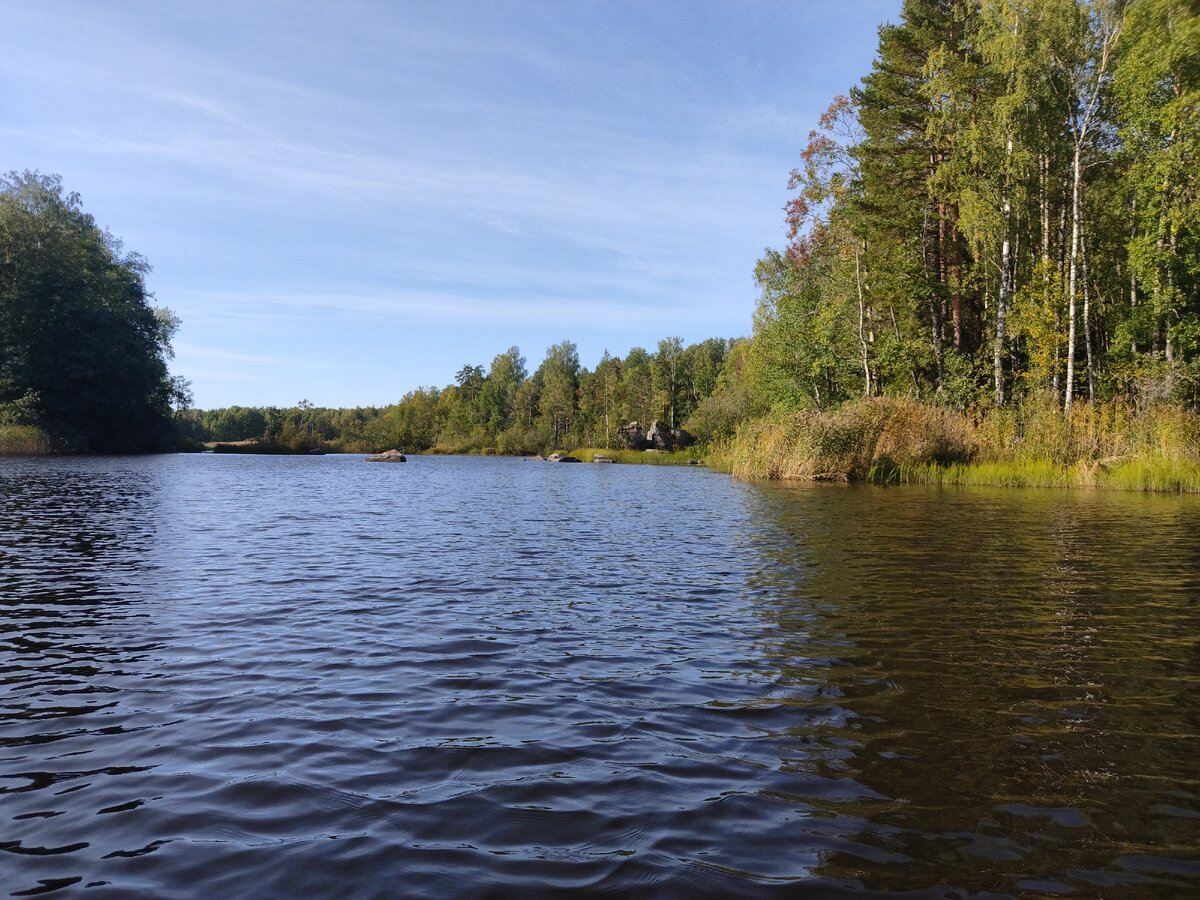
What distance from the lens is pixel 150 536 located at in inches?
607

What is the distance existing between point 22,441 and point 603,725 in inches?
2614

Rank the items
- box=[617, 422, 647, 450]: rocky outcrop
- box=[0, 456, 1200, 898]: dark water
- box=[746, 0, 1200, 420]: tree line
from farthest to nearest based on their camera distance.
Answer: box=[617, 422, 647, 450]: rocky outcrop
box=[746, 0, 1200, 420]: tree line
box=[0, 456, 1200, 898]: dark water

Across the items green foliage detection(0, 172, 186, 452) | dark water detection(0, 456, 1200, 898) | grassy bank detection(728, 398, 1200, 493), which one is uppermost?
green foliage detection(0, 172, 186, 452)

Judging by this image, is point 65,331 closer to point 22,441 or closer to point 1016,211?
point 22,441

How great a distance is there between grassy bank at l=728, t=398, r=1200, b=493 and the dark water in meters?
16.6

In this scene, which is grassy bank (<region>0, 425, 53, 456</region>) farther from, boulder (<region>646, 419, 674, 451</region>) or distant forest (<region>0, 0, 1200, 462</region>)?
boulder (<region>646, 419, 674, 451</region>)

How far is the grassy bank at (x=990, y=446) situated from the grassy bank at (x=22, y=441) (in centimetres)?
5462

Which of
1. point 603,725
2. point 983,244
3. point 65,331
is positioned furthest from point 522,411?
point 603,725

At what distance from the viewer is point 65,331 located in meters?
61.4

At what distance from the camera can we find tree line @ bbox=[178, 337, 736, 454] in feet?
343

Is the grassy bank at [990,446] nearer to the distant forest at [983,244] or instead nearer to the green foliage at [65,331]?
the distant forest at [983,244]

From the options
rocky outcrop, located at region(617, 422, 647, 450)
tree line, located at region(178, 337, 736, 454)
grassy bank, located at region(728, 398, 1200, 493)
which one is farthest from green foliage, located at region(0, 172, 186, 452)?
grassy bank, located at region(728, 398, 1200, 493)

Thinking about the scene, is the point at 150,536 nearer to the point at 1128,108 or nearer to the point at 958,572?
the point at 958,572

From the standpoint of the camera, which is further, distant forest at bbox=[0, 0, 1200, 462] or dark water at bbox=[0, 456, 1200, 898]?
distant forest at bbox=[0, 0, 1200, 462]
